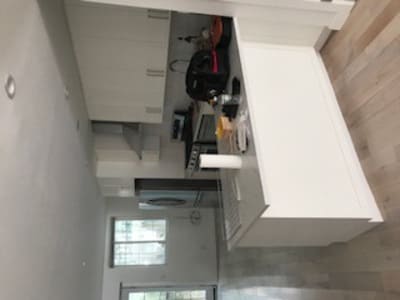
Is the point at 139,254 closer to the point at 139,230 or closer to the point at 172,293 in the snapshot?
the point at 139,230

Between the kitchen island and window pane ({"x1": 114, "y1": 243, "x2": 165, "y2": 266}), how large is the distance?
4.10m

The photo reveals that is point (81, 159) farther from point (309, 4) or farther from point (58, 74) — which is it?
point (309, 4)

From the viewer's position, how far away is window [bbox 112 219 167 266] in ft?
18.3

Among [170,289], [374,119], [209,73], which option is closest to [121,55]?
[209,73]

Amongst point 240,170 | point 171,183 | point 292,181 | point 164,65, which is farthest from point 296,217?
point 171,183

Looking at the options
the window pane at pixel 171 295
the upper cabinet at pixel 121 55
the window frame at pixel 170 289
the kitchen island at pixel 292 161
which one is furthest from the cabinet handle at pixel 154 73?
the window pane at pixel 171 295

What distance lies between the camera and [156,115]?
2.97 m

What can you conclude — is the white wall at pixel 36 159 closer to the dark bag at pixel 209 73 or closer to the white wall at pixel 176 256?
the dark bag at pixel 209 73

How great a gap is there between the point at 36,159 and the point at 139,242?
4.39 metres

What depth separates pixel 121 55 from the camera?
222 centimetres

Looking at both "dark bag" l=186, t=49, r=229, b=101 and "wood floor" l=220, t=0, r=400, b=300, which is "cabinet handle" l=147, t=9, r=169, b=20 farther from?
"wood floor" l=220, t=0, r=400, b=300

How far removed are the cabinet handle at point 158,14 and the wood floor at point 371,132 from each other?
0.98 meters

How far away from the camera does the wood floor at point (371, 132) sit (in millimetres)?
1370

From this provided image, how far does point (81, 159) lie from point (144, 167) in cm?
135
